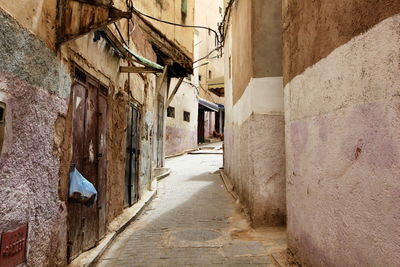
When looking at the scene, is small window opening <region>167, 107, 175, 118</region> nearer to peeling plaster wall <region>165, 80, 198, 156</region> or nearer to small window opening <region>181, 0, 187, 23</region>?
peeling plaster wall <region>165, 80, 198, 156</region>

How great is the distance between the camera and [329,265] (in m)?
2.92

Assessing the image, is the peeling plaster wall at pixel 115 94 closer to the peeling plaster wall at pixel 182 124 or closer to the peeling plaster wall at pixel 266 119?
the peeling plaster wall at pixel 266 119

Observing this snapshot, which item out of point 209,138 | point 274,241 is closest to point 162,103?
point 274,241

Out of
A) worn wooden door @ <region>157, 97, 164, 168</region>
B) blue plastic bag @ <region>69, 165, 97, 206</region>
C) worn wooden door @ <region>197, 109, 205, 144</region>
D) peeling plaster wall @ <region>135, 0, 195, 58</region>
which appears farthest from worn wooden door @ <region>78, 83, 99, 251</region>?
worn wooden door @ <region>197, 109, 205, 144</region>

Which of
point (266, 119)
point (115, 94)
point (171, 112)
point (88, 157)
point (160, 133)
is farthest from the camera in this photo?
point (171, 112)

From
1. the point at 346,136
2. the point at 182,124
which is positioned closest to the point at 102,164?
the point at 346,136

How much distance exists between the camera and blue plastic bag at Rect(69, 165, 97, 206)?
3438 mm

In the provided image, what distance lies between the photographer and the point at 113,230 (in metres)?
5.20

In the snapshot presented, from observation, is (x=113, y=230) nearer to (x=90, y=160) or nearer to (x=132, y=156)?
(x=90, y=160)

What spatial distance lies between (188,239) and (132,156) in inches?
99.9

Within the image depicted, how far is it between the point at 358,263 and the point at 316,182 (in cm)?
92

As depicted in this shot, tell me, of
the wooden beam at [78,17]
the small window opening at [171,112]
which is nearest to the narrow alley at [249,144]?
the wooden beam at [78,17]

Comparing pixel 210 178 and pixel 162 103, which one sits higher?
pixel 162 103

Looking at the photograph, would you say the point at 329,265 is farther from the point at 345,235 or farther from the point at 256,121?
the point at 256,121
